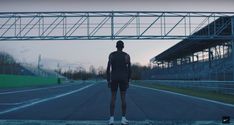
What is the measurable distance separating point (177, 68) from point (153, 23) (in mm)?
44387

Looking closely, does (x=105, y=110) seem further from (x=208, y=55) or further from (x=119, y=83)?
(x=208, y=55)

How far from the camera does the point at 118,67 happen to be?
9.54 m

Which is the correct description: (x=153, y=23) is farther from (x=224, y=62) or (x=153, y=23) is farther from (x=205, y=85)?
(x=224, y=62)

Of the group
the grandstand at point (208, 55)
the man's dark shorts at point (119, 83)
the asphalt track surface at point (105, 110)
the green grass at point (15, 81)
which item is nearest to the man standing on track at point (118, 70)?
the man's dark shorts at point (119, 83)

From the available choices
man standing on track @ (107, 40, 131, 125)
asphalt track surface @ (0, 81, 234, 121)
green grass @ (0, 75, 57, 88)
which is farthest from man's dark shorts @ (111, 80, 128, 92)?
green grass @ (0, 75, 57, 88)

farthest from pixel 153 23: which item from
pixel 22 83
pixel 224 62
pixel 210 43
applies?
pixel 22 83

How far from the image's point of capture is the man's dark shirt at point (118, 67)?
9.50m

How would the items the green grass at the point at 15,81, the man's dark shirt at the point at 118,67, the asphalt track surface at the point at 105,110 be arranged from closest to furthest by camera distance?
the man's dark shirt at the point at 118,67, the asphalt track surface at the point at 105,110, the green grass at the point at 15,81

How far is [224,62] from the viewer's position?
161 ft

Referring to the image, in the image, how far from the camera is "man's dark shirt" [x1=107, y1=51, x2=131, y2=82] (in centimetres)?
950

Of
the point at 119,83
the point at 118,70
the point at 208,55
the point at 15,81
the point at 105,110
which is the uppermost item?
the point at 208,55

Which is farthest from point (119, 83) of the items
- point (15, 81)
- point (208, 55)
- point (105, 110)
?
point (208, 55)

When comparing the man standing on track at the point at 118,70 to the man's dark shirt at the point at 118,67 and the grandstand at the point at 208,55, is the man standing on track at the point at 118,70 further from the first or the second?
the grandstand at the point at 208,55

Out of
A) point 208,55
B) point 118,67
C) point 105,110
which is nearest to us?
point 118,67
